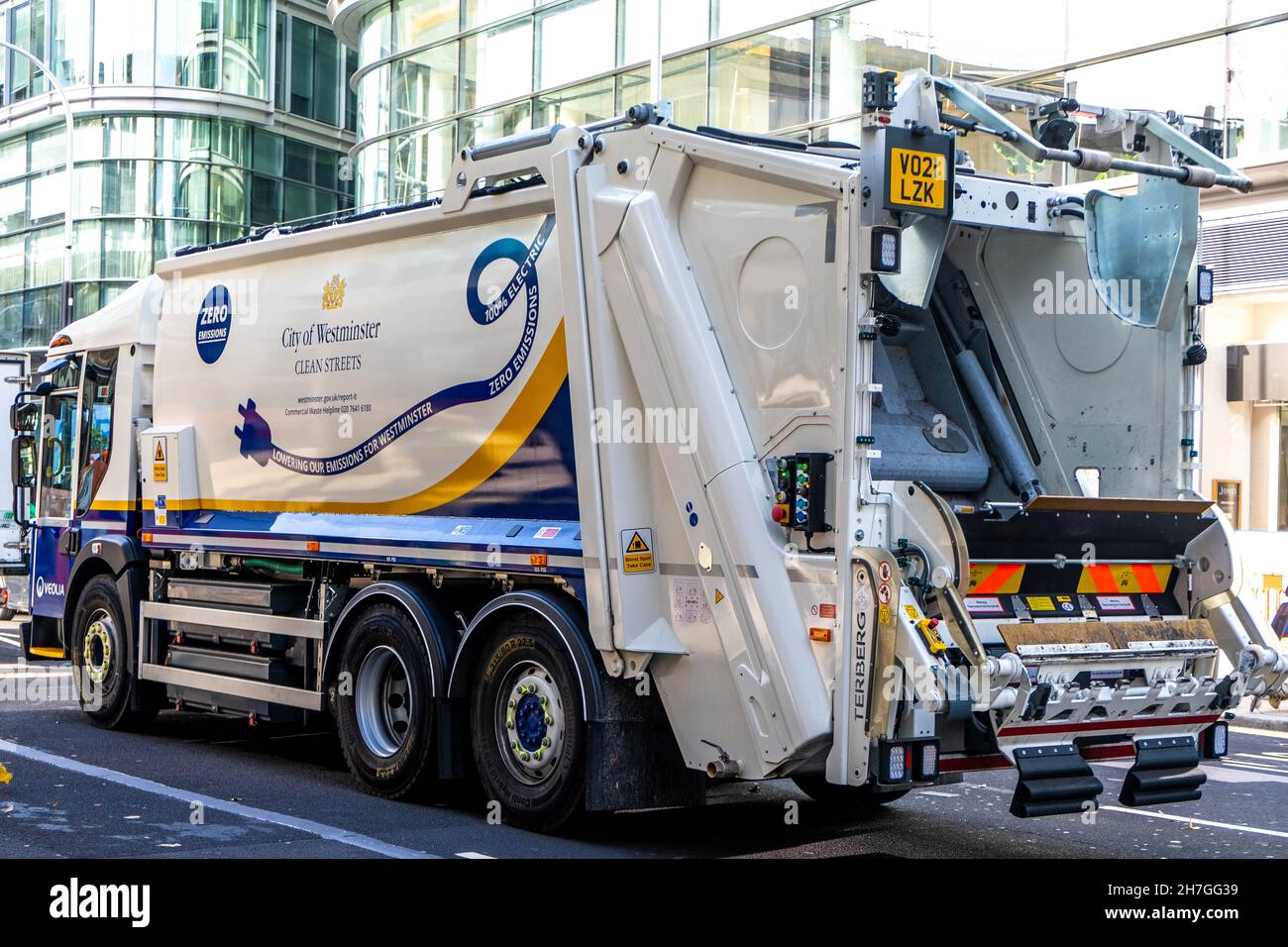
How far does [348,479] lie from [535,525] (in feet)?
5.97

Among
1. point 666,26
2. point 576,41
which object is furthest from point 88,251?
point 666,26

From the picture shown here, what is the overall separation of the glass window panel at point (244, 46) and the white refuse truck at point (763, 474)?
3072 cm

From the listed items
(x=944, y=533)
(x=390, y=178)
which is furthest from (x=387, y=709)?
(x=390, y=178)

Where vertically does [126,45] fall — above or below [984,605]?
above

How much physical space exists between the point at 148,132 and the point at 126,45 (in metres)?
1.99

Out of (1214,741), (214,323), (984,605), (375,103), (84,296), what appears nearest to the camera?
(984,605)

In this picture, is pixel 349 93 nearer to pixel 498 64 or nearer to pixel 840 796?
pixel 498 64

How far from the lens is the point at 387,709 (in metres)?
9.38

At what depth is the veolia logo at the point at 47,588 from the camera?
1260 cm

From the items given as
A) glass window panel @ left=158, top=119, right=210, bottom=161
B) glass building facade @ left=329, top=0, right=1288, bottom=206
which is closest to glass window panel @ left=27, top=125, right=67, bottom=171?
glass window panel @ left=158, top=119, right=210, bottom=161

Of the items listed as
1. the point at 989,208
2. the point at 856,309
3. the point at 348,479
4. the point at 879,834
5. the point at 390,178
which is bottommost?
the point at 879,834

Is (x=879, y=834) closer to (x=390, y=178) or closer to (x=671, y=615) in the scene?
(x=671, y=615)

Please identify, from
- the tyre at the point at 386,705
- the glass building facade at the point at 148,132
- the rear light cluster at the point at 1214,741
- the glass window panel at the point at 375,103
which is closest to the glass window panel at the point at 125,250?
the glass building facade at the point at 148,132

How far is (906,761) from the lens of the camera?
689cm
